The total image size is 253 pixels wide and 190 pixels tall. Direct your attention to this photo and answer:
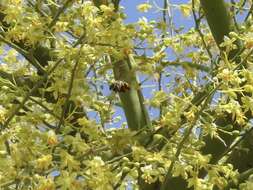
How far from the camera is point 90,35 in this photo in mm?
2139

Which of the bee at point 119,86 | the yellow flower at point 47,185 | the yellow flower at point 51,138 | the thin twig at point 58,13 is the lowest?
the yellow flower at point 47,185

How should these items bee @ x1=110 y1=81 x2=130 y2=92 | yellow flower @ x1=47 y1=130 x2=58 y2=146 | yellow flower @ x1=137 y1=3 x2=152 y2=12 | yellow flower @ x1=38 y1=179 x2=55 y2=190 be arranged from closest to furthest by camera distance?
1. yellow flower @ x1=38 y1=179 x2=55 y2=190
2. yellow flower @ x1=47 y1=130 x2=58 y2=146
3. bee @ x1=110 y1=81 x2=130 y2=92
4. yellow flower @ x1=137 y1=3 x2=152 y2=12

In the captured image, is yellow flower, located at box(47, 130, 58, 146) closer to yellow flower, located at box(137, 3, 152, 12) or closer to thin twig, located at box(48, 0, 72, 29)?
thin twig, located at box(48, 0, 72, 29)

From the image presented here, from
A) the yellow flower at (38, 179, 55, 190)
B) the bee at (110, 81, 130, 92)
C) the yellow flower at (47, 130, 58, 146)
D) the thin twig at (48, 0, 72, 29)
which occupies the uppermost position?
the thin twig at (48, 0, 72, 29)

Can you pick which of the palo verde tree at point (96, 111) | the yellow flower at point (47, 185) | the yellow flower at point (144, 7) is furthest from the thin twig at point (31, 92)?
the yellow flower at point (144, 7)

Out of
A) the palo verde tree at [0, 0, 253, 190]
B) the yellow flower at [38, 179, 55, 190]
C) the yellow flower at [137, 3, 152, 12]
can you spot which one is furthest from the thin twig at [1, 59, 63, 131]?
the yellow flower at [137, 3, 152, 12]

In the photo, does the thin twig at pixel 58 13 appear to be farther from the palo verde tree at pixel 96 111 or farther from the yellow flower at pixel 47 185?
the yellow flower at pixel 47 185

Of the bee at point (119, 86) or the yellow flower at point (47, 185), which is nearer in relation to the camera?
the yellow flower at point (47, 185)

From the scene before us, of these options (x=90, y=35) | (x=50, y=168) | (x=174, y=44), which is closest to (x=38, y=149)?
(x=50, y=168)

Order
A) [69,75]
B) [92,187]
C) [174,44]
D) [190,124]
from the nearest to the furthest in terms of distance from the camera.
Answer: [92,187] < [190,124] < [69,75] < [174,44]

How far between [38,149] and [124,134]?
331mm

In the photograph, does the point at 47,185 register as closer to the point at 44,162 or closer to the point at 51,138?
the point at 44,162

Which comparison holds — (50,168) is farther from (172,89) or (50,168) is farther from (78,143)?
(172,89)

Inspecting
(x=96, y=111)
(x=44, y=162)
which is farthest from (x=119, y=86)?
(x=44, y=162)
